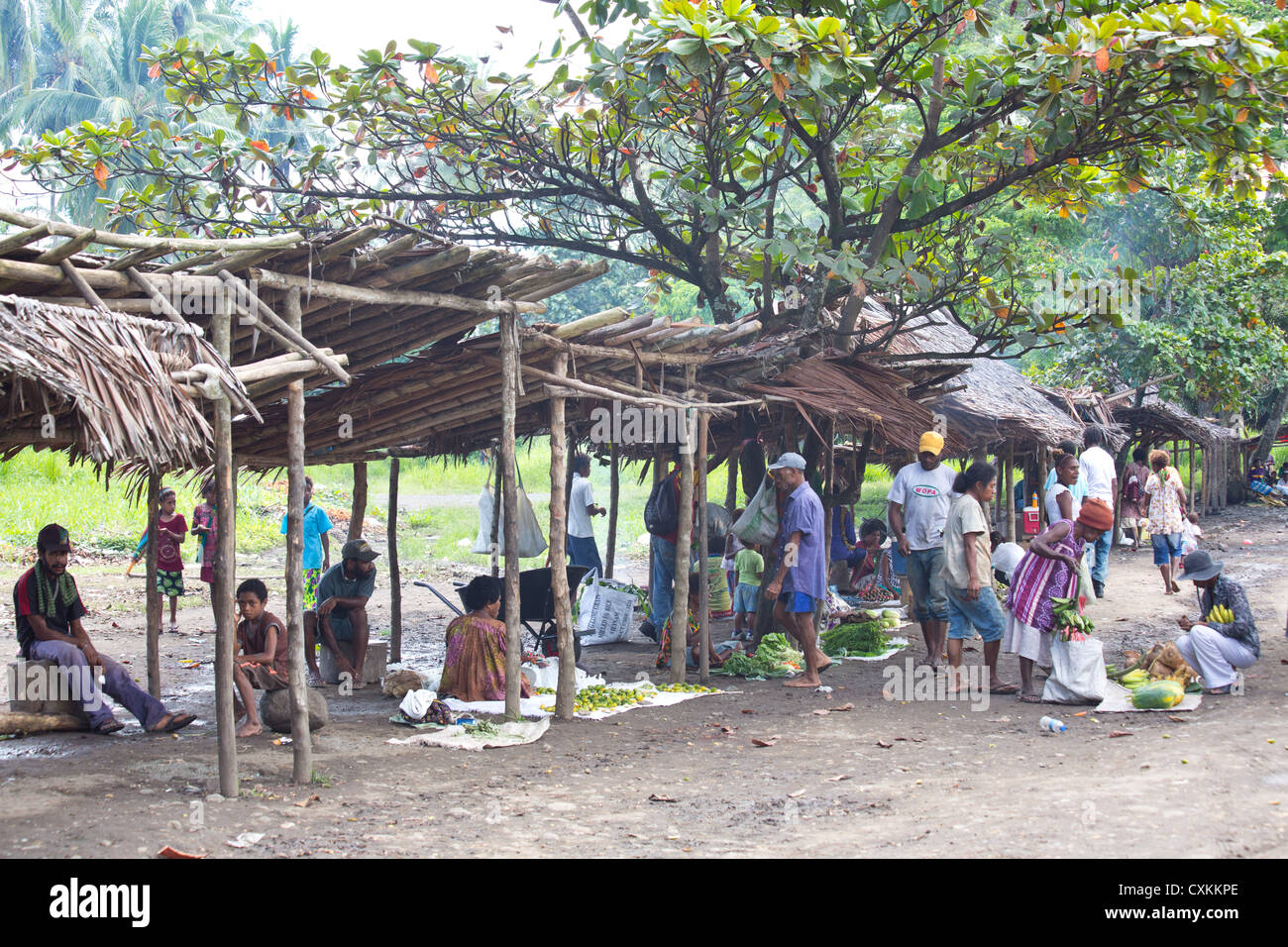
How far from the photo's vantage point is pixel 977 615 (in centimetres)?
836

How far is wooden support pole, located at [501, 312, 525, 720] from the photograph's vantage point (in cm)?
706

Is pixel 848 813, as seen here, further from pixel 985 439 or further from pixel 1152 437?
pixel 1152 437

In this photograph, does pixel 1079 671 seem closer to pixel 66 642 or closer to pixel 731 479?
pixel 731 479

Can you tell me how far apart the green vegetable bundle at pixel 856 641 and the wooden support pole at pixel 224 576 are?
6.38 metres

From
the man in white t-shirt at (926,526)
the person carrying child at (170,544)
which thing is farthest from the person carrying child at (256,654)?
the person carrying child at (170,544)

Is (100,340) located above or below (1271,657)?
above

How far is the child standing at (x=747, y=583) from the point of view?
11086 mm

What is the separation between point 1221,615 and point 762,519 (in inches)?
144

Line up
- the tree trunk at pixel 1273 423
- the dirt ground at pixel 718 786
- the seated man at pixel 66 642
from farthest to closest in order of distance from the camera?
the tree trunk at pixel 1273 423 < the seated man at pixel 66 642 < the dirt ground at pixel 718 786

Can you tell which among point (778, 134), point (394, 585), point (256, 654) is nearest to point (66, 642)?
point (256, 654)

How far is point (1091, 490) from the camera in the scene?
1138 cm

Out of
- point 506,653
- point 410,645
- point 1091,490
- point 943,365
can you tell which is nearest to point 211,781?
point 506,653

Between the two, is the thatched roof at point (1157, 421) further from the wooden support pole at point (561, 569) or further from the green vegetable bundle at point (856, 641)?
the wooden support pole at point (561, 569)

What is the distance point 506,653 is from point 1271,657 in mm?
6430
